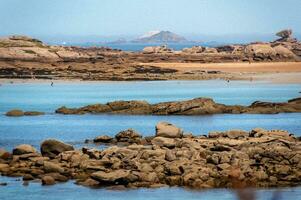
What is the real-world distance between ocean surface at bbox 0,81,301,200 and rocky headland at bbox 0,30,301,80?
499 cm

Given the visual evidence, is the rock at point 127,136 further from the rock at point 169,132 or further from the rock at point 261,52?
the rock at point 261,52

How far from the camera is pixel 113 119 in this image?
141 feet

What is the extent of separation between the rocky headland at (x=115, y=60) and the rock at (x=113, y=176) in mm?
48794

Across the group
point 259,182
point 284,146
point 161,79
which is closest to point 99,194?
point 259,182

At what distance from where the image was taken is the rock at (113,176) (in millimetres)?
23156

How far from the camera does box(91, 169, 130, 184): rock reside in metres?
23.2

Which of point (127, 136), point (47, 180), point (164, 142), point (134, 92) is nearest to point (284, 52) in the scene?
point (134, 92)

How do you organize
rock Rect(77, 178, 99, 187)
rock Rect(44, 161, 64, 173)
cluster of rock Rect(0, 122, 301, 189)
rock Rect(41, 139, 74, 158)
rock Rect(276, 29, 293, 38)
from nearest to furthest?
cluster of rock Rect(0, 122, 301, 189) → rock Rect(77, 178, 99, 187) → rock Rect(44, 161, 64, 173) → rock Rect(41, 139, 74, 158) → rock Rect(276, 29, 293, 38)

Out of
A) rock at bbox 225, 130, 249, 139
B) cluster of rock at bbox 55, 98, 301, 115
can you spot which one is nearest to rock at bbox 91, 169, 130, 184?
rock at bbox 225, 130, 249, 139

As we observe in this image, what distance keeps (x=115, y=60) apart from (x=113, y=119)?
4775 cm

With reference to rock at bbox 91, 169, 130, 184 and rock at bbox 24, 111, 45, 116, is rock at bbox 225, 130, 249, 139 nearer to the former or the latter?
rock at bbox 91, 169, 130, 184

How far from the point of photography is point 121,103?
4622 centimetres

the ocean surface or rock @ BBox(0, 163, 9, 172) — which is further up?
rock @ BBox(0, 163, 9, 172)

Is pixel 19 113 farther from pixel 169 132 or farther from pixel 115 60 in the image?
pixel 115 60
